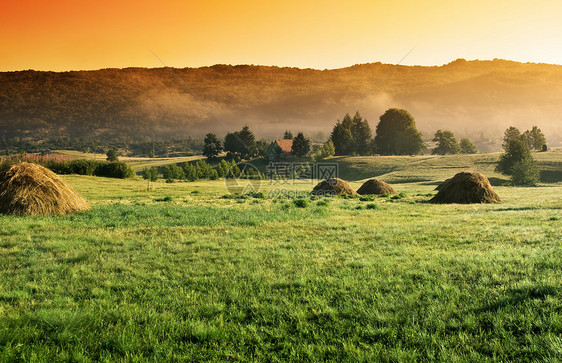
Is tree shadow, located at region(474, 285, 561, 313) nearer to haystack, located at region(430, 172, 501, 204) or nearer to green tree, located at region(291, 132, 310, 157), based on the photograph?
haystack, located at region(430, 172, 501, 204)

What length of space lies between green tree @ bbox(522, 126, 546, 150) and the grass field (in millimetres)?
141071

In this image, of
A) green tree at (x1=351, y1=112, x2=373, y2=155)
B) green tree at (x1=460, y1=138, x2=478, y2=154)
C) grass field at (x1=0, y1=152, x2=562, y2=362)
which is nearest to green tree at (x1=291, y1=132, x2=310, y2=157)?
green tree at (x1=351, y1=112, x2=373, y2=155)

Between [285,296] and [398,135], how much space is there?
133121 mm

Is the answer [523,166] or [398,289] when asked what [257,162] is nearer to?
[523,166]

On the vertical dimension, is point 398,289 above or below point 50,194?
below

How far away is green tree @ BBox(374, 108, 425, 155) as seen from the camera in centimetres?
12325

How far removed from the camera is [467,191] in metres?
23.8

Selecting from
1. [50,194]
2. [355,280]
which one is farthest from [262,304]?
[50,194]

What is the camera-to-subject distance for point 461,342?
172 inches

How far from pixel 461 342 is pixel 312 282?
120 inches

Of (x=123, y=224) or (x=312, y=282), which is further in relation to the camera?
(x=123, y=224)

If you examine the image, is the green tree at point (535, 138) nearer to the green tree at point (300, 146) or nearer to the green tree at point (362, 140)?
the green tree at point (362, 140)

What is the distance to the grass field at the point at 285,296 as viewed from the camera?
4414 millimetres

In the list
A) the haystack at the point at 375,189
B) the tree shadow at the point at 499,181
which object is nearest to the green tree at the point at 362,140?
the tree shadow at the point at 499,181
